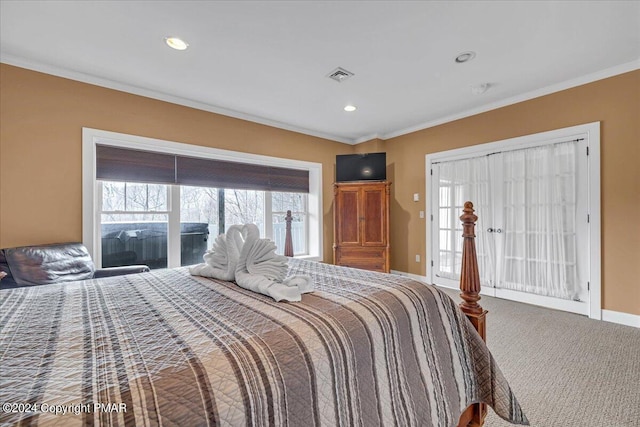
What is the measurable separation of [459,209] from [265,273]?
11.6ft

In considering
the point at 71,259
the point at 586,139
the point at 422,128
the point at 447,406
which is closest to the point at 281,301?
the point at 447,406

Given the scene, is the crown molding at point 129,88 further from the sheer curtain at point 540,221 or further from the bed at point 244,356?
the sheer curtain at point 540,221

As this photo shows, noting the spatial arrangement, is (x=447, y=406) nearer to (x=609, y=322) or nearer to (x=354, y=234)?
(x=609, y=322)

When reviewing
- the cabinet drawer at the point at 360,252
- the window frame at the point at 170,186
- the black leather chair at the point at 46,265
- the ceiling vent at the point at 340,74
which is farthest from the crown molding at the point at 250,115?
the cabinet drawer at the point at 360,252

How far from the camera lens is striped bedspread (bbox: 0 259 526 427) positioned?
57cm

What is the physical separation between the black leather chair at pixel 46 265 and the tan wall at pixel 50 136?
1.03ft

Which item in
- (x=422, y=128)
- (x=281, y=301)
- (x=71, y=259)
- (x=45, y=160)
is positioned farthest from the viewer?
(x=422, y=128)

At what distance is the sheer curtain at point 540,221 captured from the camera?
3.06 metres

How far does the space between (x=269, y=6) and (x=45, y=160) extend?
8.31 ft

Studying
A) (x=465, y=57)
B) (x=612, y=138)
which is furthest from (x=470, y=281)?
(x=612, y=138)

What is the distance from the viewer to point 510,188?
3.50 metres

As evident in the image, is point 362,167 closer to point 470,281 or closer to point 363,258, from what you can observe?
point 363,258

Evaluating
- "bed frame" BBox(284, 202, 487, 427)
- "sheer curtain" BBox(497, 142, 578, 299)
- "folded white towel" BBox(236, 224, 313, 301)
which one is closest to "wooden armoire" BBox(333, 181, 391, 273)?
"sheer curtain" BBox(497, 142, 578, 299)

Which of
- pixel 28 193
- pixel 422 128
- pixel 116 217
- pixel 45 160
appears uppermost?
pixel 422 128
